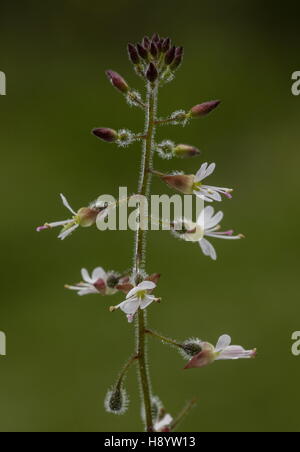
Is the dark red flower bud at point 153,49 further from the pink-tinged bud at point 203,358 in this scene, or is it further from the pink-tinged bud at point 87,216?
the pink-tinged bud at point 203,358

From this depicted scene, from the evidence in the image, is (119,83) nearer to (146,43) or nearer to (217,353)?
(146,43)

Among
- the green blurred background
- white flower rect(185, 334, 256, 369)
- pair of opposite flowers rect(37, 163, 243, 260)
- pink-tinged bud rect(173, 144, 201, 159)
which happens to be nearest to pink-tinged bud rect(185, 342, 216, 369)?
white flower rect(185, 334, 256, 369)

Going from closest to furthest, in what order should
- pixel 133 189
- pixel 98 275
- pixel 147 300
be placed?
pixel 147 300 < pixel 98 275 < pixel 133 189

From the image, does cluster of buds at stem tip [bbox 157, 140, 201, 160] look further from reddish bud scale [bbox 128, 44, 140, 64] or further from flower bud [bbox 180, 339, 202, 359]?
flower bud [bbox 180, 339, 202, 359]

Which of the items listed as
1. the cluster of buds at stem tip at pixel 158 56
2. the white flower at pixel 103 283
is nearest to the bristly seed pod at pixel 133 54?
the cluster of buds at stem tip at pixel 158 56

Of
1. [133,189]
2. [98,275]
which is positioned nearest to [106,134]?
[98,275]

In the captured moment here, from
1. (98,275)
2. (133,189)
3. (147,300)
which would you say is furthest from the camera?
(133,189)
